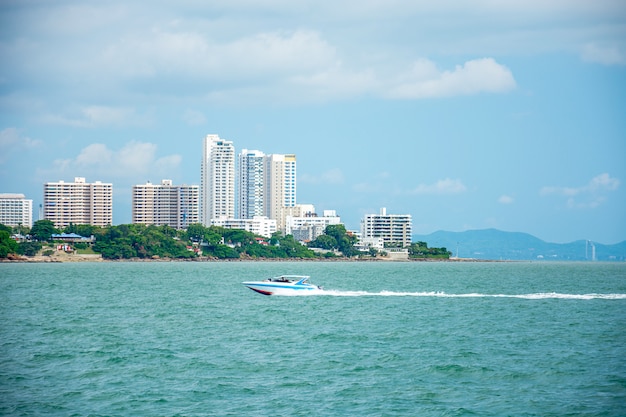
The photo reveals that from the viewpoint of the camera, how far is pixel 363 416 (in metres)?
27.8

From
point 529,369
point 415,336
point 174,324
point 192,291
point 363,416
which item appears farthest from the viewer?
point 192,291

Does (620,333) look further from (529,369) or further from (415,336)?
(529,369)

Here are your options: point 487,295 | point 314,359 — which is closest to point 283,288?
point 487,295

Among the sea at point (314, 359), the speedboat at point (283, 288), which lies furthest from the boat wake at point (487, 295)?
the sea at point (314, 359)

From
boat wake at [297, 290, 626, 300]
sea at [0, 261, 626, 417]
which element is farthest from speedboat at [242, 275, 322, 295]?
sea at [0, 261, 626, 417]

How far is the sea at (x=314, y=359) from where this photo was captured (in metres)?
29.4

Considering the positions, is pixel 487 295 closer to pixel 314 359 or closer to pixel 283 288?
pixel 283 288

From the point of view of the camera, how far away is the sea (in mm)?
29438

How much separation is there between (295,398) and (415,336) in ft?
56.2

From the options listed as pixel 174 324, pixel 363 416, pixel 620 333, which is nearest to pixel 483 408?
pixel 363 416

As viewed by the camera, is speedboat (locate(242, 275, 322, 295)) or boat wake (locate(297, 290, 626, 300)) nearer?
boat wake (locate(297, 290, 626, 300))

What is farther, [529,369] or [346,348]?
[346,348]

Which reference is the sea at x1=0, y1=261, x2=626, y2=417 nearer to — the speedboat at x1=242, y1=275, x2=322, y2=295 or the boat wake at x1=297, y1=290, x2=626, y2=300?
the boat wake at x1=297, y1=290, x2=626, y2=300

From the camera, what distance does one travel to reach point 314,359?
38625 millimetres
